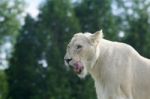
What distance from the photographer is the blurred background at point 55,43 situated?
6219 cm

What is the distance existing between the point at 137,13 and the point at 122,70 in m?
59.2

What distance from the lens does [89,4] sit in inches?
2697

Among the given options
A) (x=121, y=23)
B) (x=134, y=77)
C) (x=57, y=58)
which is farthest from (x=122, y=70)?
(x=121, y=23)

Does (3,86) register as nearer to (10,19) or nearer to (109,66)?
(10,19)

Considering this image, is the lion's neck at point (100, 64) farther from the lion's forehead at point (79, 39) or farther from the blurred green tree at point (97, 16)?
the blurred green tree at point (97, 16)

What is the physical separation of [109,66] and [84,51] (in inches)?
23.3

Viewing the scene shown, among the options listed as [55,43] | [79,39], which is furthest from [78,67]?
[55,43]

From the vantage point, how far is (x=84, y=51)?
13695 mm

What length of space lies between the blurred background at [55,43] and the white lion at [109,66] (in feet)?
148

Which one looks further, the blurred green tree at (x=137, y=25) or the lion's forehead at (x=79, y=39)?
the blurred green tree at (x=137, y=25)

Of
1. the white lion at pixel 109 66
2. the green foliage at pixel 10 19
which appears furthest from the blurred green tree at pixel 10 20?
the white lion at pixel 109 66

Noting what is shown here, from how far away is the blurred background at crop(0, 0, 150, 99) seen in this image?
2448 inches

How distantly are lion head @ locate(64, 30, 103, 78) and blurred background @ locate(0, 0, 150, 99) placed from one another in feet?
149

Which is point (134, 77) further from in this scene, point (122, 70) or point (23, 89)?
point (23, 89)
